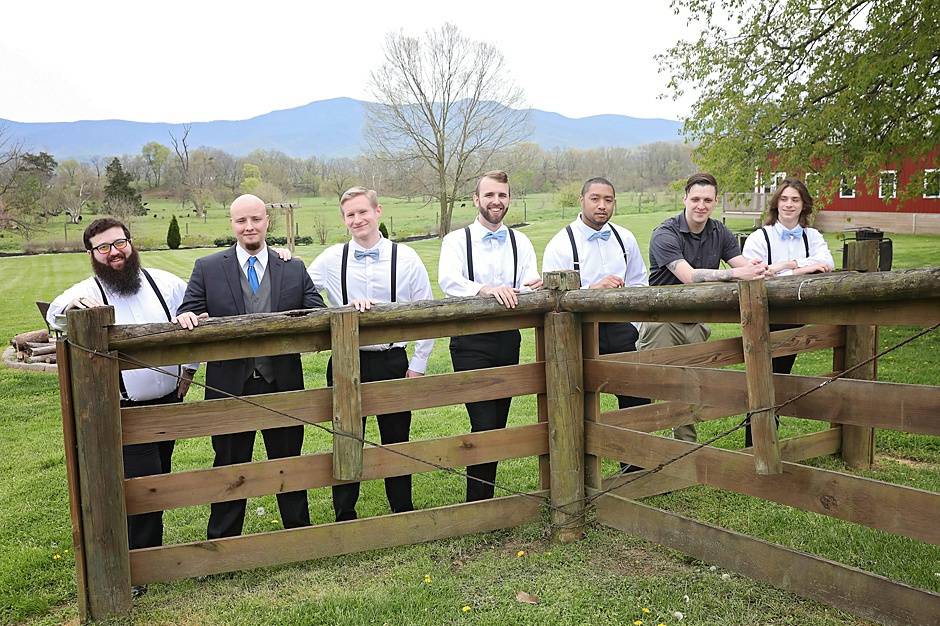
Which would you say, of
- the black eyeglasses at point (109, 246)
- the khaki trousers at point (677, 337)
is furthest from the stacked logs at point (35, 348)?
the khaki trousers at point (677, 337)

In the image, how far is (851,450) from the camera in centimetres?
625

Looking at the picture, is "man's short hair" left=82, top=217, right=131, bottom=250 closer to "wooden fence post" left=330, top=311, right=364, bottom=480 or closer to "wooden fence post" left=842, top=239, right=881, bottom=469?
"wooden fence post" left=330, top=311, right=364, bottom=480

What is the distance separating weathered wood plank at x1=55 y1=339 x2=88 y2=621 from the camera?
4.03 metres

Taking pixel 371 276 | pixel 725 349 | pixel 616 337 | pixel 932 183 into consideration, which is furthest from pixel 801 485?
pixel 932 183

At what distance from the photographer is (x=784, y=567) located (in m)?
4.03

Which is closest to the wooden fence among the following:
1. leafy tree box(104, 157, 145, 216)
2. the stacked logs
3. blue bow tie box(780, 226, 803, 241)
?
blue bow tie box(780, 226, 803, 241)

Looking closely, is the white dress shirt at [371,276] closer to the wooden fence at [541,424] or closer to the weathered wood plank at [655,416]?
the wooden fence at [541,424]

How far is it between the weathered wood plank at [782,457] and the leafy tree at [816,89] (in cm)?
768

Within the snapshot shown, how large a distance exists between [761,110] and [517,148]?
45.3 m

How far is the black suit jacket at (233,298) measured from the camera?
4.71 metres

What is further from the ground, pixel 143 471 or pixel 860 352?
pixel 860 352

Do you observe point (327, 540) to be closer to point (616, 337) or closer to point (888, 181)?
point (616, 337)

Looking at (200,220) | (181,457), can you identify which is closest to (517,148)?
(200,220)

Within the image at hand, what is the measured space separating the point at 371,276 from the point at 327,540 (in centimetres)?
165
